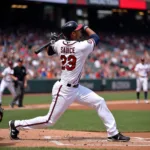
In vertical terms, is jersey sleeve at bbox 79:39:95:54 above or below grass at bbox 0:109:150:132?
above

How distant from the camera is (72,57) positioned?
7.56 m

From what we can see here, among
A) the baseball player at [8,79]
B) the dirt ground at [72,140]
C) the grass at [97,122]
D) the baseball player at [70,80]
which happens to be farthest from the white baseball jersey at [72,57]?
the baseball player at [8,79]

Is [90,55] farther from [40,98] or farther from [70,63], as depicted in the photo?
[70,63]

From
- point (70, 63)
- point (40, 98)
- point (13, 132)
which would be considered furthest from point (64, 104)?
point (40, 98)

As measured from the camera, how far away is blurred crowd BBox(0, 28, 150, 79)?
2555cm

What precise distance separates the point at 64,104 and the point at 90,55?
2224 cm

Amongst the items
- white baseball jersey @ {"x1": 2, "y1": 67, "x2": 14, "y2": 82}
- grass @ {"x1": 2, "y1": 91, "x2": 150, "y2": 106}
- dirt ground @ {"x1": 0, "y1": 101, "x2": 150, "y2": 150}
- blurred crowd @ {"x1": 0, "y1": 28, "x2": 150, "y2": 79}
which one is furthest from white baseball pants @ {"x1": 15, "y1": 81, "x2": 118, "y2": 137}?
blurred crowd @ {"x1": 0, "y1": 28, "x2": 150, "y2": 79}

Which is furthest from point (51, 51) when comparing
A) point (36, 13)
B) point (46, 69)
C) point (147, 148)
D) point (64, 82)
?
point (36, 13)

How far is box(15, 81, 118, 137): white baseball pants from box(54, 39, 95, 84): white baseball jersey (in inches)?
7.9

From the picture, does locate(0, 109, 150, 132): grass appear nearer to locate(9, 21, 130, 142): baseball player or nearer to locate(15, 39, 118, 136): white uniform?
locate(9, 21, 130, 142): baseball player

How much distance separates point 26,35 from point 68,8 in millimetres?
6186

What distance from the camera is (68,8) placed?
34188mm

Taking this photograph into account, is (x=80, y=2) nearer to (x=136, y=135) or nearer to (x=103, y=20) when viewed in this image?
(x=103, y=20)

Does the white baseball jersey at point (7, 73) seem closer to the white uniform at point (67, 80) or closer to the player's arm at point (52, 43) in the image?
the player's arm at point (52, 43)
